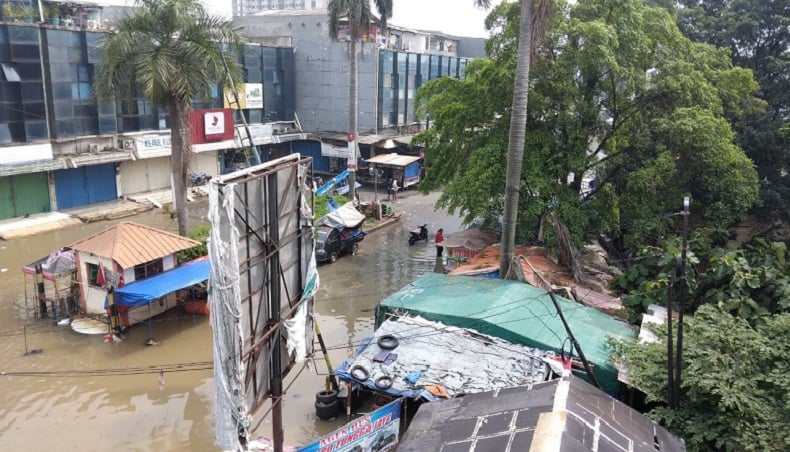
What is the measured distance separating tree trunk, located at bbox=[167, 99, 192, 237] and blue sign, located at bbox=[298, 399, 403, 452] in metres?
13.4

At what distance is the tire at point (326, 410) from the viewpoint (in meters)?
13.2

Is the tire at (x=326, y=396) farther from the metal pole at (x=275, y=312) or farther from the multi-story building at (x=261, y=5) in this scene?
the multi-story building at (x=261, y=5)

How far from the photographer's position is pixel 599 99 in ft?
66.3

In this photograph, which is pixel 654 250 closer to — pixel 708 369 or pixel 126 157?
pixel 708 369

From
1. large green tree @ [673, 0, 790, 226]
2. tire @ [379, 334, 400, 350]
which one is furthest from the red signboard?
large green tree @ [673, 0, 790, 226]

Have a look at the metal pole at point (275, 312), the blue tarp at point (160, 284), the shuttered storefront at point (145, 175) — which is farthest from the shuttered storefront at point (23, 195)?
the metal pole at point (275, 312)

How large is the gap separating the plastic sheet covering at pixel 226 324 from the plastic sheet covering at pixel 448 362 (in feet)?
16.5

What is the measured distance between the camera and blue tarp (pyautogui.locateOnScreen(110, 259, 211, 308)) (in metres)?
16.1

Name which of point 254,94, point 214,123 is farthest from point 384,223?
point 254,94

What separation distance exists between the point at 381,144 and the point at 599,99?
71.1ft

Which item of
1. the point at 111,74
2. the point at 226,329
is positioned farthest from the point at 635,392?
the point at 111,74

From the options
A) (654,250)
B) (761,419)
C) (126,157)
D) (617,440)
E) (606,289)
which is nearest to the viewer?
(617,440)

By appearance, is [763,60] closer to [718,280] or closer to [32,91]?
[718,280]

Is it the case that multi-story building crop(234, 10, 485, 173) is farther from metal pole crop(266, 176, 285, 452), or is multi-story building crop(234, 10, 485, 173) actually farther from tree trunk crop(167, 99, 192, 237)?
metal pole crop(266, 176, 285, 452)
